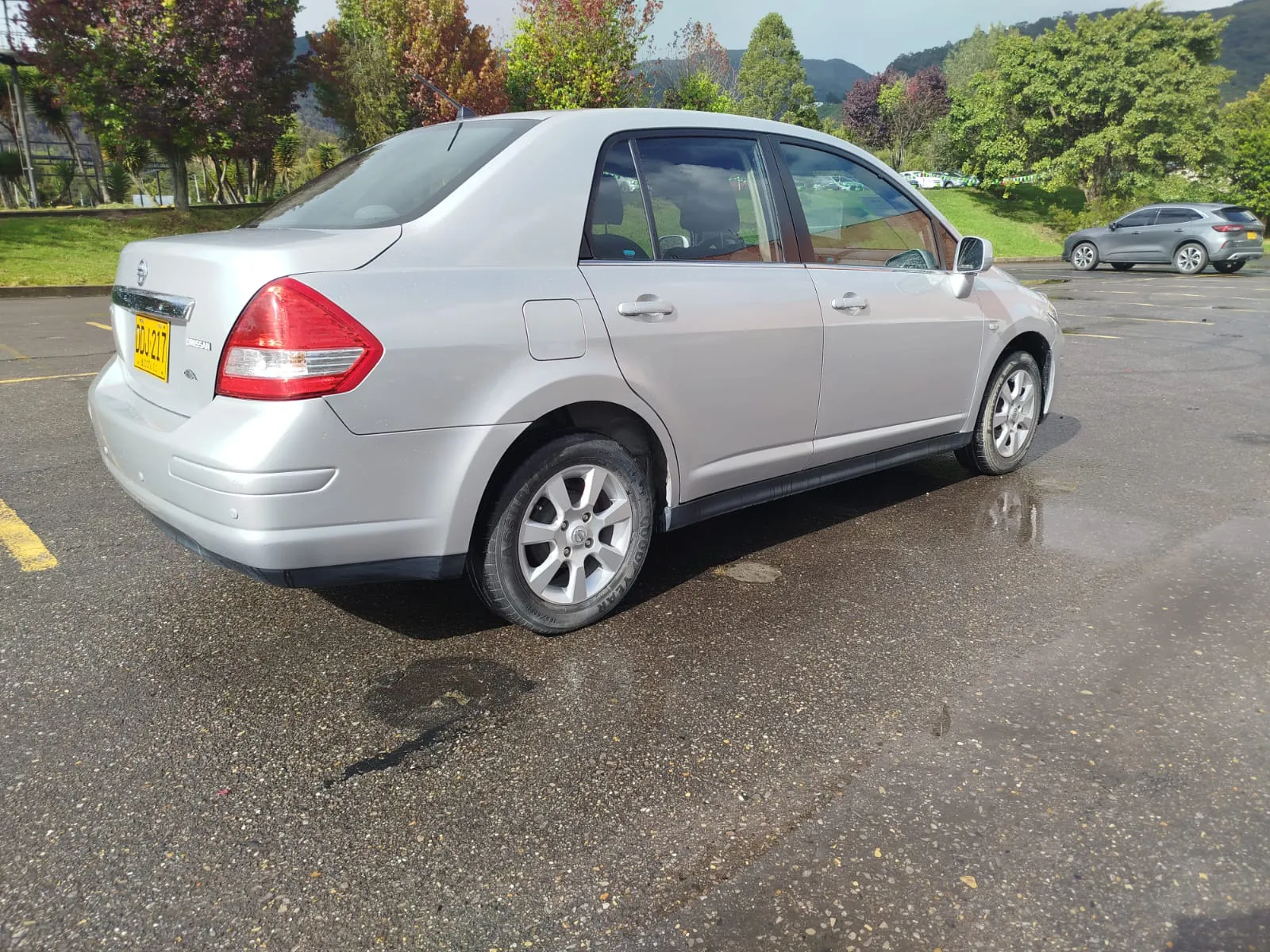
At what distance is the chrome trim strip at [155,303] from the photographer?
8.96 feet

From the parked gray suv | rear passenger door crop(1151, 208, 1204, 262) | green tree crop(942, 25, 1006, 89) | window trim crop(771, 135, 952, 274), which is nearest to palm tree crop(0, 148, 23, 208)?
the parked gray suv

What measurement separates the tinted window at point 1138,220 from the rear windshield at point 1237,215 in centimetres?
139

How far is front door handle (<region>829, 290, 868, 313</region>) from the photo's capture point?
3771mm

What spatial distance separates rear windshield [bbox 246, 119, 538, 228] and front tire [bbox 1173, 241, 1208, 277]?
22.4m

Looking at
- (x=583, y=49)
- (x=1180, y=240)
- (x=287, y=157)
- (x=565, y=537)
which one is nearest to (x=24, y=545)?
(x=565, y=537)

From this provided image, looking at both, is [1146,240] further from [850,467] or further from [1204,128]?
[850,467]

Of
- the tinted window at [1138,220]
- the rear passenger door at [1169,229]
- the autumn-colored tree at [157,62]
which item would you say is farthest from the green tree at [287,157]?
the rear passenger door at [1169,229]

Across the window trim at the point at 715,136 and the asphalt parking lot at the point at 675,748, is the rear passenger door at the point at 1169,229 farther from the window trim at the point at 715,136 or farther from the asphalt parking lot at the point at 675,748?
the window trim at the point at 715,136

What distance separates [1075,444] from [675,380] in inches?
148

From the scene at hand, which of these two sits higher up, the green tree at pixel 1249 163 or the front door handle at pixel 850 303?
the green tree at pixel 1249 163

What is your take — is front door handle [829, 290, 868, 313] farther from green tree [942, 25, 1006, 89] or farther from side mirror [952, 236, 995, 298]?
green tree [942, 25, 1006, 89]

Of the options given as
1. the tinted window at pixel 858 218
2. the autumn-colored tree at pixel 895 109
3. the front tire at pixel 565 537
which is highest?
the autumn-colored tree at pixel 895 109

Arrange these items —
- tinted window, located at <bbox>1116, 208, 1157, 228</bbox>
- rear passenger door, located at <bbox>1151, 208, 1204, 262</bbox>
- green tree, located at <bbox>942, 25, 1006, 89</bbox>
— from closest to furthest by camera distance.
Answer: rear passenger door, located at <bbox>1151, 208, 1204, 262</bbox> < tinted window, located at <bbox>1116, 208, 1157, 228</bbox> < green tree, located at <bbox>942, 25, 1006, 89</bbox>

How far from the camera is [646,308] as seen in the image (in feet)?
10.2
